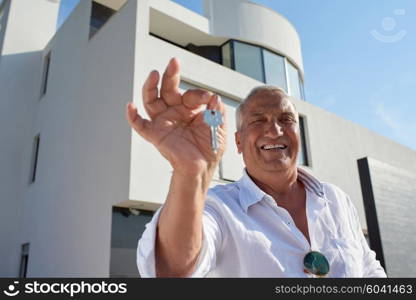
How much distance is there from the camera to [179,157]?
3.64 feet

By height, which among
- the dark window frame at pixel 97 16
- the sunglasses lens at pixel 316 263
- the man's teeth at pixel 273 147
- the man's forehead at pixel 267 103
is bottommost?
the sunglasses lens at pixel 316 263

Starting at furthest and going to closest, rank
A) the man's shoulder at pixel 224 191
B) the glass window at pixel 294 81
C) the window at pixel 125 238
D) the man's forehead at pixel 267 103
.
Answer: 1. the glass window at pixel 294 81
2. the window at pixel 125 238
3. the man's forehead at pixel 267 103
4. the man's shoulder at pixel 224 191

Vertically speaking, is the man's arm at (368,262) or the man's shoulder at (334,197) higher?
the man's shoulder at (334,197)

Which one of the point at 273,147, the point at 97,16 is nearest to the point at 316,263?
the point at 273,147

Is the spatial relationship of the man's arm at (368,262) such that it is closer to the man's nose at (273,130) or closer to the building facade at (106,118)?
the man's nose at (273,130)

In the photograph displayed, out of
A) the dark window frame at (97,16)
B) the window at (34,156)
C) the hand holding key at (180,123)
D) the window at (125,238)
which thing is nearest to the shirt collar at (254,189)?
the hand holding key at (180,123)

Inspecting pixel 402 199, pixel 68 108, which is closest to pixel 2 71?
pixel 68 108

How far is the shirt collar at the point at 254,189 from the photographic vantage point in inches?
61.2

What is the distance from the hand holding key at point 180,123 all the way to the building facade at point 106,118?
5.53m

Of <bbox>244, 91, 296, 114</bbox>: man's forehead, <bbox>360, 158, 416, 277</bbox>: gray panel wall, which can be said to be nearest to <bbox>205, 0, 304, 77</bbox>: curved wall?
<bbox>360, 158, 416, 277</bbox>: gray panel wall

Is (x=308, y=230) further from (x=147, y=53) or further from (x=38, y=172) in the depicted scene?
(x=38, y=172)

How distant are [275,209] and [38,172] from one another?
10.2m

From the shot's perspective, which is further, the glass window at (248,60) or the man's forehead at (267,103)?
the glass window at (248,60)

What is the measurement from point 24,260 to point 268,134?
10.0 metres
